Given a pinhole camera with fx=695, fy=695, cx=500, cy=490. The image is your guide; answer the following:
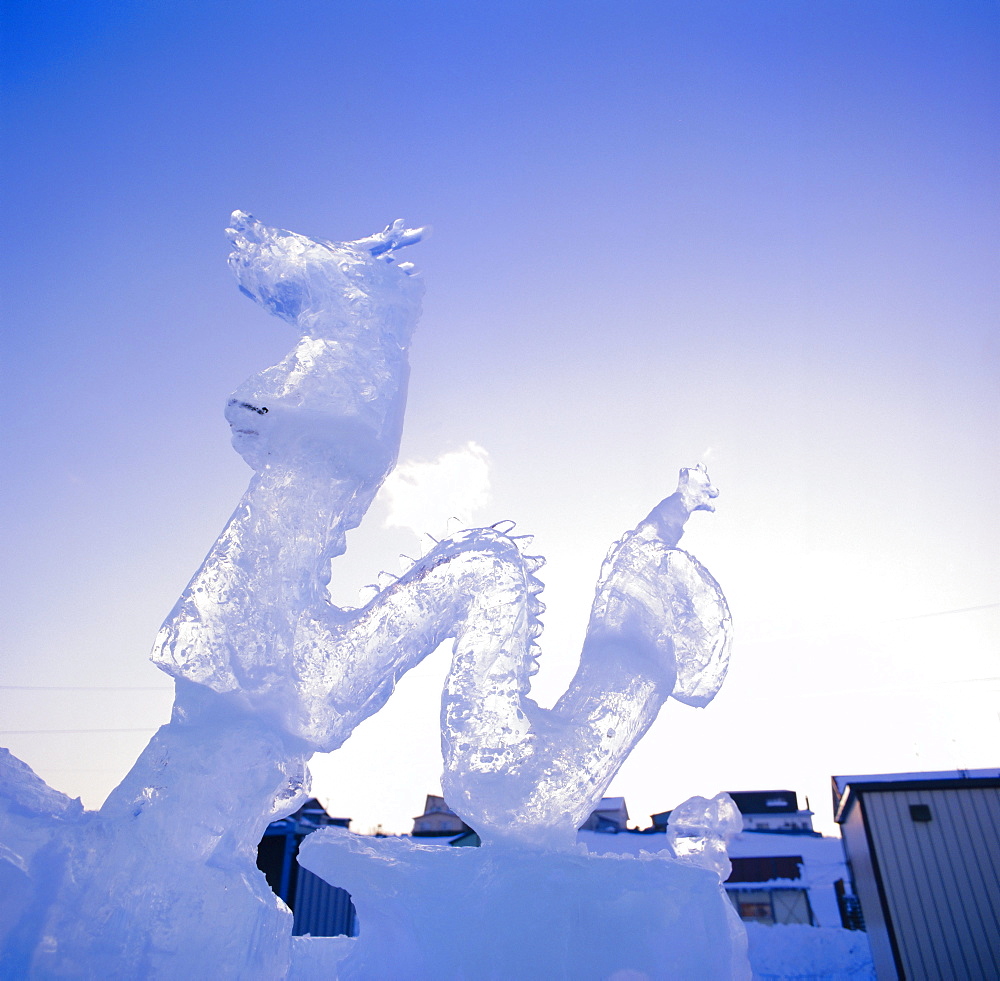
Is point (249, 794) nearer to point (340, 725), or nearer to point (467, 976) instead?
point (340, 725)

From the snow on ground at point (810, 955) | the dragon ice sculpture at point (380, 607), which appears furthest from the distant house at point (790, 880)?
the dragon ice sculpture at point (380, 607)

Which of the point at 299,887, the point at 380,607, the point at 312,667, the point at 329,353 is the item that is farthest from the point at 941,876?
the point at 299,887

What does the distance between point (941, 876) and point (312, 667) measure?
8852 mm

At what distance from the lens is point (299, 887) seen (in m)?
12.4

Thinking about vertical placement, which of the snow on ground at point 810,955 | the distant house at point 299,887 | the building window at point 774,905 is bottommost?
the snow on ground at point 810,955

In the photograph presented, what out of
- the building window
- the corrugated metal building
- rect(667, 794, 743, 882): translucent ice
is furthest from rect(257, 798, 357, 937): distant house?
the building window

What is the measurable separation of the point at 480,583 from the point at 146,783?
4.72 feet

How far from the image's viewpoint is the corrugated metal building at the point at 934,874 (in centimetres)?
775

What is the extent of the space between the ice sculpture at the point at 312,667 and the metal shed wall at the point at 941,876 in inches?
293

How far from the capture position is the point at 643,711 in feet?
10.1

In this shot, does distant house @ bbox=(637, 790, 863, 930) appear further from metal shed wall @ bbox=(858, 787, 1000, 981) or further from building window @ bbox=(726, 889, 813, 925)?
metal shed wall @ bbox=(858, 787, 1000, 981)

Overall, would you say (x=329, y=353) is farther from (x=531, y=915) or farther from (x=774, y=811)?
(x=774, y=811)

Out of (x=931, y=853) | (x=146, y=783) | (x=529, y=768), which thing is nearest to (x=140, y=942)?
(x=146, y=783)

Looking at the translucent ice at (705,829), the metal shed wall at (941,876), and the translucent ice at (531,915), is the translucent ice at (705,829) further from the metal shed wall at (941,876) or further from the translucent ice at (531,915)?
the metal shed wall at (941,876)
